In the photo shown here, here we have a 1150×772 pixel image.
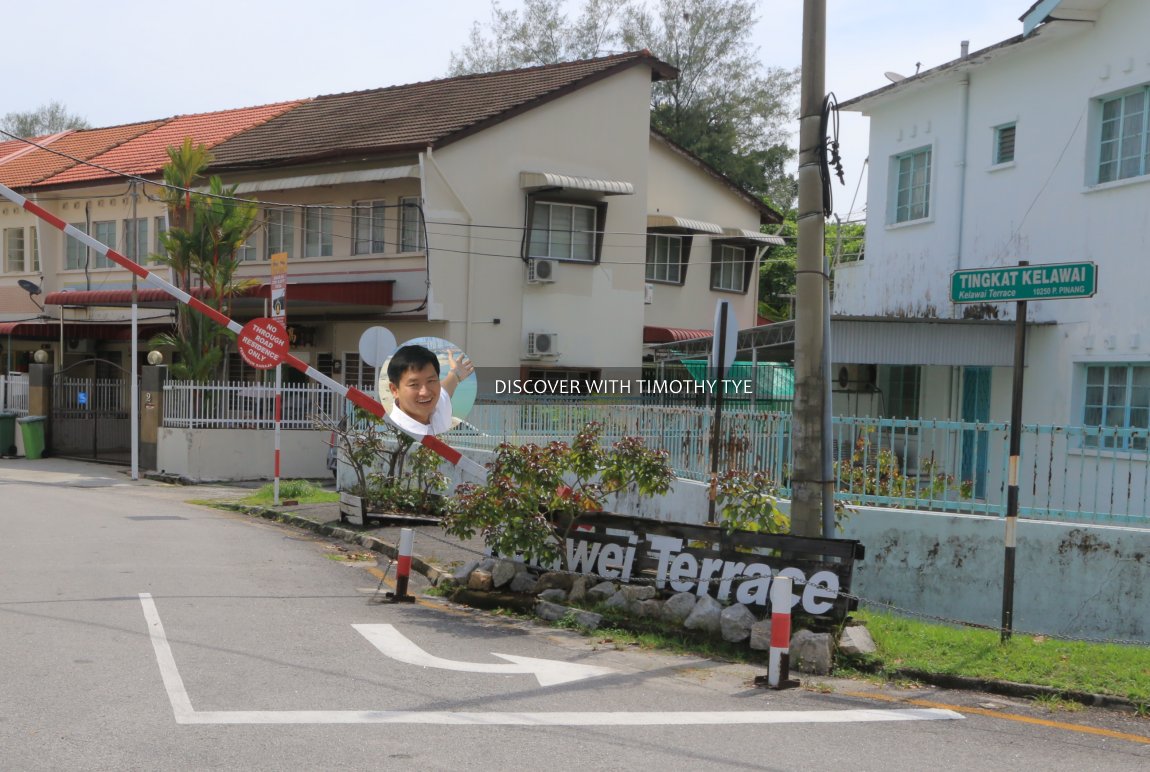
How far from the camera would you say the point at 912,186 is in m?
18.5

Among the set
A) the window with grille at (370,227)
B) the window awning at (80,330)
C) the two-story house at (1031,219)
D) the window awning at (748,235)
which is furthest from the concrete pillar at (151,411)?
the window awning at (748,235)

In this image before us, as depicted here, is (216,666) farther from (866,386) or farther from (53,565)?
(866,386)

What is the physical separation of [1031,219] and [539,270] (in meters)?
11.0

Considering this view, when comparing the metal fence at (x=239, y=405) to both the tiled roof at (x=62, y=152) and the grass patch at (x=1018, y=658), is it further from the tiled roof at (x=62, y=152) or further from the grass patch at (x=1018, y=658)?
the grass patch at (x=1018, y=658)

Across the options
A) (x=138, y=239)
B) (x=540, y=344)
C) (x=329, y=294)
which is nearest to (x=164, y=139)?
(x=138, y=239)

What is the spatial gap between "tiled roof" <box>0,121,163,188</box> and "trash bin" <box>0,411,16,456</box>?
7.65 meters

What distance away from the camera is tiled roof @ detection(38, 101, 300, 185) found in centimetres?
2925

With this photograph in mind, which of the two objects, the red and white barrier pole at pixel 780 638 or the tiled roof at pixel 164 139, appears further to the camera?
the tiled roof at pixel 164 139

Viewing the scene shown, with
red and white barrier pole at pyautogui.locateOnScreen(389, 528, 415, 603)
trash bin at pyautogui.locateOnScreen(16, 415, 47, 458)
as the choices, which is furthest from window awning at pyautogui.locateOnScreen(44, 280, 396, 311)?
red and white barrier pole at pyautogui.locateOnScreen(389, 528, 415, 603)

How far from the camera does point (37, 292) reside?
94.7 ft

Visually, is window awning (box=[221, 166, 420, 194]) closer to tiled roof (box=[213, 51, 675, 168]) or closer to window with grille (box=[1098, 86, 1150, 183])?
tiled roof (box=[213, 51, 675, 168])

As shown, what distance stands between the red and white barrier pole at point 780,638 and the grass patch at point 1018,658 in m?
0.87

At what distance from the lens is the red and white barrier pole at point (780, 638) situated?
784cm

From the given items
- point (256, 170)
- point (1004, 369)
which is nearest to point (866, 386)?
point (1004, 369)
